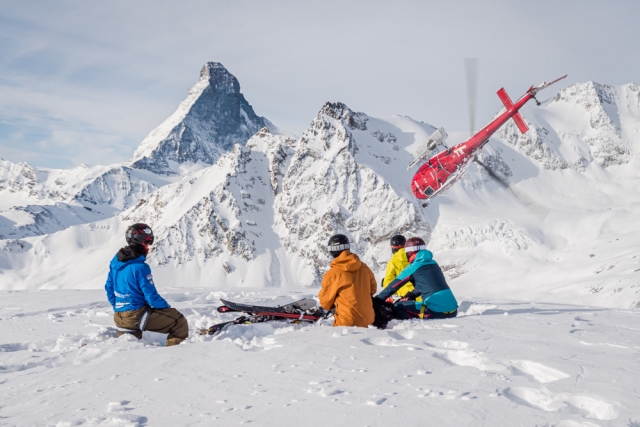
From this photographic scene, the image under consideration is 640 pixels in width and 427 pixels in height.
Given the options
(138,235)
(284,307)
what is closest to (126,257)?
(138,235)

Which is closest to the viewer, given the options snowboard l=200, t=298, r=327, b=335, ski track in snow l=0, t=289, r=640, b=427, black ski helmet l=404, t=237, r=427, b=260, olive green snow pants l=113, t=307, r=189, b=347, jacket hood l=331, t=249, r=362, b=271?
ski track in snow l=0, t=289, r=640, b=427

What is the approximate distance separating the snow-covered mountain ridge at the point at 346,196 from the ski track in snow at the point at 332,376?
93358mm

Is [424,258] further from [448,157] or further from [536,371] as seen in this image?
[448,157]

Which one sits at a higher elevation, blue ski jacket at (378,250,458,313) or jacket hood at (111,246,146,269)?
jacket hood at (111,246,146,269)

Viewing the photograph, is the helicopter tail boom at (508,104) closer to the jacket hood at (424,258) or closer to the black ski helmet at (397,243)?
the black ski helmet at (397,243)

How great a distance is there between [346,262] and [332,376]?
9.41 ft

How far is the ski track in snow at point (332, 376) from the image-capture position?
11.6ft

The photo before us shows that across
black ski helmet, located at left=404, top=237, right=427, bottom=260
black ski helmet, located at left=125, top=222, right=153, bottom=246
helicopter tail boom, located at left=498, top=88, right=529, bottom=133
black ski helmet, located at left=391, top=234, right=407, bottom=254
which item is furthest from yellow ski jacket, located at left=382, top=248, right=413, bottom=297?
helicopter tail boom, located at left=498, top=88, right=529, bottom=133

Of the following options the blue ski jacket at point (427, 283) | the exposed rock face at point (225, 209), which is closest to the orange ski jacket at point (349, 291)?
the blue ski jacket at point (427, 283)

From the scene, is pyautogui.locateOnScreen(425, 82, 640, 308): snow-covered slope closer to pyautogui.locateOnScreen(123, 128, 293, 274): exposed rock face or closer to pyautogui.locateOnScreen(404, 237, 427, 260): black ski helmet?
pyautogui.locateOnScreen(404, 237, 427, 260): black ski helmet

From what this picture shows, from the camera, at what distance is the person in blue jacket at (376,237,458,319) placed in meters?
8.42

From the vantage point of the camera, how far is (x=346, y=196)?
131m

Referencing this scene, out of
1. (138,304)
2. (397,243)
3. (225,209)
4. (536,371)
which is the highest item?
(225,209)

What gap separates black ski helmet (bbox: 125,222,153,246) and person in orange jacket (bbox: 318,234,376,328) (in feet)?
11.1
